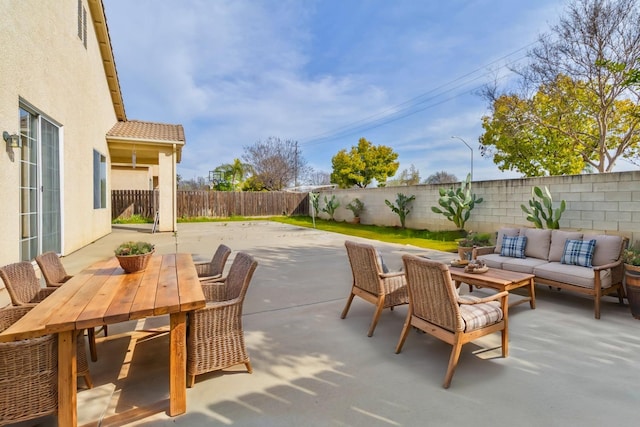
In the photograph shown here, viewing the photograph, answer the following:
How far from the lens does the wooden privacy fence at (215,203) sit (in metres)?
16.4

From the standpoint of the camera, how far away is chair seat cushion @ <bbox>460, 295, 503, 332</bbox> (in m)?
2.49

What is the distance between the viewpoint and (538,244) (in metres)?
4.97

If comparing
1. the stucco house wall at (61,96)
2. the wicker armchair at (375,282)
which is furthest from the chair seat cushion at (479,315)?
the stucco house wall at (61,96)

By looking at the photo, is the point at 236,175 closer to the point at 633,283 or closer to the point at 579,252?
the point at 579,252

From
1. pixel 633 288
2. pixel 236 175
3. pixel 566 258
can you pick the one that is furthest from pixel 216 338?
pixel 236 175

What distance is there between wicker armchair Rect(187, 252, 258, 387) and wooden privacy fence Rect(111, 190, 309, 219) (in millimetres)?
13873

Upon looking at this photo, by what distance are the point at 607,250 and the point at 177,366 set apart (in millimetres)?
5257

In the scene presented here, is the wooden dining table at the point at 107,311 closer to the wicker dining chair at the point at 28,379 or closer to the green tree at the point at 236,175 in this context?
the wicker dining chair at the point at 28,379

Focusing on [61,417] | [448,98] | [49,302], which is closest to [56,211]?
[49,302]

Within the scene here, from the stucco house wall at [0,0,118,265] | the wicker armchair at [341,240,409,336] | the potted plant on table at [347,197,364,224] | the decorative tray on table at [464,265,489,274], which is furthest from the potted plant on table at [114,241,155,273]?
the potted plant on table at [347,197,364,224]

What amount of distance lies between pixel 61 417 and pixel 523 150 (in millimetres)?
19498

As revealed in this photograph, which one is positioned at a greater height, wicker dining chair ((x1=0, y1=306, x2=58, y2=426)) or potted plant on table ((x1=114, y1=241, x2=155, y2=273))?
potted plant on table ((x1=114, y1=241, x2=155, y2=273))

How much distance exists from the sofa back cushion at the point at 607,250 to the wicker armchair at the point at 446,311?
8.39ft

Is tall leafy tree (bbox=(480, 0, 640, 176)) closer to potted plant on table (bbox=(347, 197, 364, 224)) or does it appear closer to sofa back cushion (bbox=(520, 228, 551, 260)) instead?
sofa back cushion (bbox=(520, 228, 551, 260))
